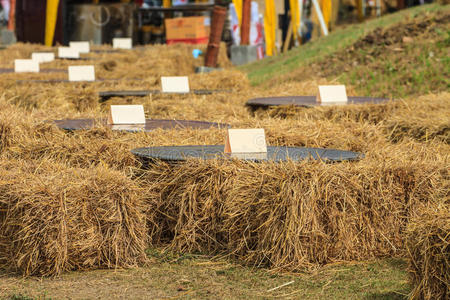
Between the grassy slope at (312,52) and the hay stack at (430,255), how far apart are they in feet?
40.8

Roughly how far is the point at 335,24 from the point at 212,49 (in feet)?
41.5

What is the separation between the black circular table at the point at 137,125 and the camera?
6.45 metres

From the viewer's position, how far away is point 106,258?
15.2ft

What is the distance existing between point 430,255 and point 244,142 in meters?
2.00

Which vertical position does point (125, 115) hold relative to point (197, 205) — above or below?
above

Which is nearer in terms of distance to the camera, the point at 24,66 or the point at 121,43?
the point at 24,66

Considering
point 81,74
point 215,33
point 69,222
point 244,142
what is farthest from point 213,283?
point 215,33

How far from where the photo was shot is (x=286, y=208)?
4.55 metres

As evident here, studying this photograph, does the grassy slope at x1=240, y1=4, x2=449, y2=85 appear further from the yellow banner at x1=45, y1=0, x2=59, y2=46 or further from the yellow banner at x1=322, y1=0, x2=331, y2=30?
the yellow banner at x1=45, y1=0, x2=59, y2=46

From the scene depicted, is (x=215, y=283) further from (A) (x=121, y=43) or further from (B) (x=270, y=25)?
(B) (x=270, y=25)

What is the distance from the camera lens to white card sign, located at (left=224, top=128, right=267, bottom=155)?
5.32 m

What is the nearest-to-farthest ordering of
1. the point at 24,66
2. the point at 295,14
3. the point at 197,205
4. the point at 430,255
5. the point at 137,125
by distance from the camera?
the point at 430,255 → the point at 197,205 → the point at 137,125 → the point at 24,66 → the point at 295,14

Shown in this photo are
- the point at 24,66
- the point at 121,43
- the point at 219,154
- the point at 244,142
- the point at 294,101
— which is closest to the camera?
the point at 219,154

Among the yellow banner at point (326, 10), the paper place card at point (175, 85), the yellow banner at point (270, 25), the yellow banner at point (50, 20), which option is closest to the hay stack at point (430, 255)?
the paper place card at point (175, 85)
